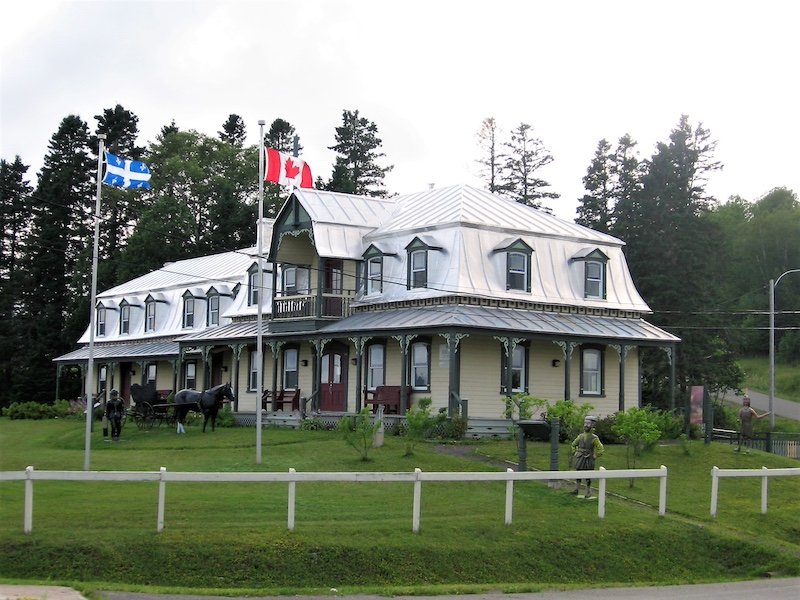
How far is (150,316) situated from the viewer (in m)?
61.6

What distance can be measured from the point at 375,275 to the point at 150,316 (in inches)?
910

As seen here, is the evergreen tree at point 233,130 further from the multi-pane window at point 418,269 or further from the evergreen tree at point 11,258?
the multi-pane window at point 418,269

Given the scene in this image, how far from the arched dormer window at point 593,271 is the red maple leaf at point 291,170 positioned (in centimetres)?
1478

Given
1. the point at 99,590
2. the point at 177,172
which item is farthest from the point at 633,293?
the point at 177,172

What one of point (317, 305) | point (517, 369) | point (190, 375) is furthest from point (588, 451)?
point (190, 375)

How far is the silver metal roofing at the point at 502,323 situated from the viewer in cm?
3641

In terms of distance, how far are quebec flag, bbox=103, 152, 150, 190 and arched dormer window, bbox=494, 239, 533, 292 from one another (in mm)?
14850

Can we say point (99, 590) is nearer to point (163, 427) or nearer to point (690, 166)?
point (163, 427)

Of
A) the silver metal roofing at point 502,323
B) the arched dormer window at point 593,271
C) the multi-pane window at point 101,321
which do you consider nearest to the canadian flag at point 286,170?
the silver metal roofing at point 502,323

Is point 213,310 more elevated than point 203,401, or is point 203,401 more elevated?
point 213,310

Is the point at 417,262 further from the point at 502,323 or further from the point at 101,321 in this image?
the point at 101,321

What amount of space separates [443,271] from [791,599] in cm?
2384

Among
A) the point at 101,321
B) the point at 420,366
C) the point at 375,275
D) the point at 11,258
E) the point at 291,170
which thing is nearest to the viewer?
the point at 291,170

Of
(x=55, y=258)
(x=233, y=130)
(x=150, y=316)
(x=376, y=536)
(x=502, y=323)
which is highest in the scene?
(x=233, y=130)
